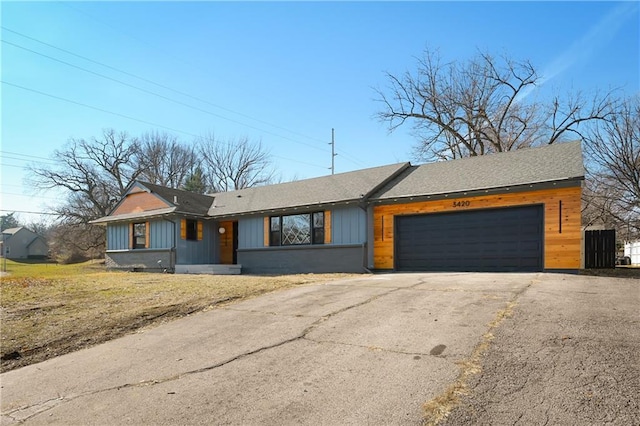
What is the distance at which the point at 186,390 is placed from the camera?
142 inches

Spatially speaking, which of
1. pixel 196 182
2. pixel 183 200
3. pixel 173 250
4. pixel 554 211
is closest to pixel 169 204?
pixel 183 200

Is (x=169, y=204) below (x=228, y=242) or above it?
above

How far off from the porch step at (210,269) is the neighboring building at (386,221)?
82 millimetres

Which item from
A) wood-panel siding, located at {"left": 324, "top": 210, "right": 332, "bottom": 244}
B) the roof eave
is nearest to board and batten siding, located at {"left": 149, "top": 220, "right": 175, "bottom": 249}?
wood-panel siding, located at {"left": 324, "top": 210, "right": 332, "bottom": 244}

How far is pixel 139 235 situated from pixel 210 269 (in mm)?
6359

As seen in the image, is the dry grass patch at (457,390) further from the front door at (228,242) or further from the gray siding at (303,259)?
the front door at (228,242)

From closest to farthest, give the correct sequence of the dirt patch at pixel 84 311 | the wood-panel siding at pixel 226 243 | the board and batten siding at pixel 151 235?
the dirt patch at pixel 84 311, the board and batten siding at pixel 151 235, the wood-panel siding at pixel 226 243

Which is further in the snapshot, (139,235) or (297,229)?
(139,235)

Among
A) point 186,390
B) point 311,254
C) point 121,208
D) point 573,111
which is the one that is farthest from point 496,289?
point 573,111

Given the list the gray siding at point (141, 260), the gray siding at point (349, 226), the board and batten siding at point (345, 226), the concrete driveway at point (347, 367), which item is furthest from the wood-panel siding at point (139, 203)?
the concrete driveway at point (347, 367)

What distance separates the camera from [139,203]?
20.8 metres

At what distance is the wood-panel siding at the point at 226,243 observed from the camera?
2009cm

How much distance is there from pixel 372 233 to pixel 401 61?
16.0 meters

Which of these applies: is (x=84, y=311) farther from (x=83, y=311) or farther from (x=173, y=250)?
(x=173, y=250)
